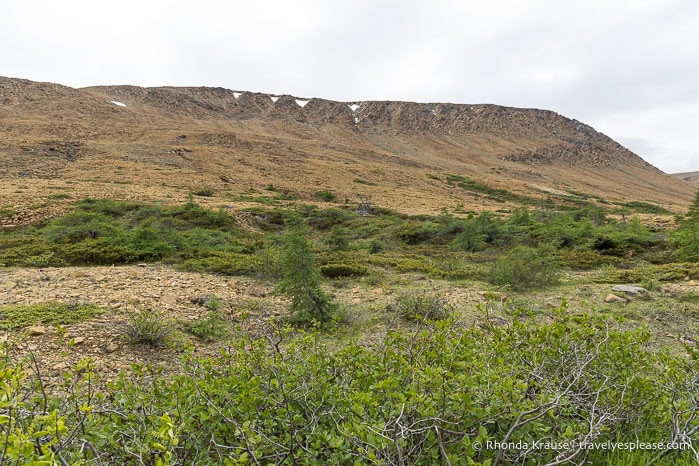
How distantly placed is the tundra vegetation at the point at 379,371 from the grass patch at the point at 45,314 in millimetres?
40

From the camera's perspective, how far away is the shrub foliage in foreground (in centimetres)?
184

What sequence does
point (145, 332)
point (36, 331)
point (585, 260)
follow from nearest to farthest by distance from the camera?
point (36, 331)
point (145, 332)
point (585, 260)

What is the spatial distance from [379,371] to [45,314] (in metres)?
5.00

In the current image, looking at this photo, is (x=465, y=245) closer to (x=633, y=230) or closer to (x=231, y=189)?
(x=633, y=230)

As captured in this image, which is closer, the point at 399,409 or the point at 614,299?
the point at 399,409

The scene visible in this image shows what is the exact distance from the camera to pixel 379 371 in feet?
7.86

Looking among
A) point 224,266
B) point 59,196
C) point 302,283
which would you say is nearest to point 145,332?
point 302,283

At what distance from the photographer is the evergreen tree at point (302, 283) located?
5.94 meters

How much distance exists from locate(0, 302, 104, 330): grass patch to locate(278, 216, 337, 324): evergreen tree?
276cm

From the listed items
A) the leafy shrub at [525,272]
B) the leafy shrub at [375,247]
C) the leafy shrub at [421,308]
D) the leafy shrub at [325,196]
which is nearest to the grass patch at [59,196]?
the leafy shrub at [375,247]

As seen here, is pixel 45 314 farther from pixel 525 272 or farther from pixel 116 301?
pixel 525 272

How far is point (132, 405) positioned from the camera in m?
2.22

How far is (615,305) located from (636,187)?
8190 cm

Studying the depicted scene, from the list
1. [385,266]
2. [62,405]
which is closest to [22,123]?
[385,266]
